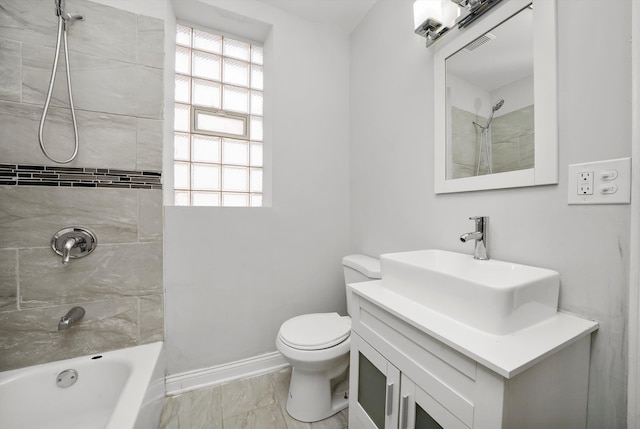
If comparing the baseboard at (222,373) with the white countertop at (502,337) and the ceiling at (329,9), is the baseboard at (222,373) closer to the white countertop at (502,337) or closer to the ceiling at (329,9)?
the white countertop at (502,337)

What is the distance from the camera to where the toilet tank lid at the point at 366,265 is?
1407 millimetres

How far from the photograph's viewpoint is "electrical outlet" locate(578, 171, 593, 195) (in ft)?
2.40

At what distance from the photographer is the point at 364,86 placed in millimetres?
1761

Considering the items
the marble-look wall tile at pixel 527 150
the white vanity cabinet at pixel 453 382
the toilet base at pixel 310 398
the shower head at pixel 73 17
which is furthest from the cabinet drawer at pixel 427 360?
the shower head at pixel 73 17

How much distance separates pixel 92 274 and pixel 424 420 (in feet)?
5.31

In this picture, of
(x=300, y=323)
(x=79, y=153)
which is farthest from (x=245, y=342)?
(x=79, y=153)

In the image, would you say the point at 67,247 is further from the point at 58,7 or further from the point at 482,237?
the point at 482,237

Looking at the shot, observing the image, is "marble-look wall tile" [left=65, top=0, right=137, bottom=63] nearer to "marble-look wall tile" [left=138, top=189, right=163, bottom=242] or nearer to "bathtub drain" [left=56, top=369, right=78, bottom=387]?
"marble-look wall tile" [left=138, top=189, right=163, bottom=242]

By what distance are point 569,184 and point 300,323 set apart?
4.35 ft

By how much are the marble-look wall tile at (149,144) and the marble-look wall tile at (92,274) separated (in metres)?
0.45

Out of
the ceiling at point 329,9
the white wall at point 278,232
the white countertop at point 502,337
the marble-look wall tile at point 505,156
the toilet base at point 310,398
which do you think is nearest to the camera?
the white countertop at point 502,337

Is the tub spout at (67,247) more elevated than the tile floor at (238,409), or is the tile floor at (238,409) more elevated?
the tub spout at (67,247)

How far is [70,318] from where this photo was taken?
3.95ft

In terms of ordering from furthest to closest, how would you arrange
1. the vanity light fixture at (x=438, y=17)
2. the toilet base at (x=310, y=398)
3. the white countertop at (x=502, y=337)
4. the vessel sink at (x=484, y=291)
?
1. the toilet base at (x=310, y=398)
2. the vanity light fixture at (x=438, y=17)
3. the vessel sink at (x=484, y=291)
4. the white countertop at (x=502, y=337)
